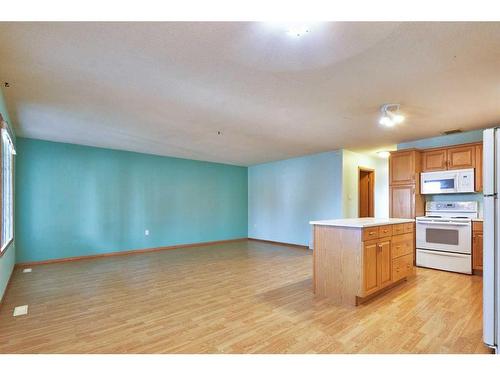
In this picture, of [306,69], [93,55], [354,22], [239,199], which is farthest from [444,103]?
[239,199]

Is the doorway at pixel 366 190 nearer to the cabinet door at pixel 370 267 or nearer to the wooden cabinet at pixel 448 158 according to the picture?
the wooden cabinet at pixel 448 158

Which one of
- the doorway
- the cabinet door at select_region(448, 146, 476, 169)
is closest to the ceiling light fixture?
the cabinet door at select_region(448, 146, 476, 169)

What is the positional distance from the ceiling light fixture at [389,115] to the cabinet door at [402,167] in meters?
1.80

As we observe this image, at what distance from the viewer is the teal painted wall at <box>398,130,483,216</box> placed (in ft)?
14.5

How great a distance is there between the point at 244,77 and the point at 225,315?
2310 mm

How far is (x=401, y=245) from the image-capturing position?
353 cm

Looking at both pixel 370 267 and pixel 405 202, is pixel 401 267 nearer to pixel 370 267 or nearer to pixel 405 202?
pixel 370 267

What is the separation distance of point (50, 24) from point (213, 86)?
1330mm

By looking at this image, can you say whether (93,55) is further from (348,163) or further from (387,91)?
(348,163)

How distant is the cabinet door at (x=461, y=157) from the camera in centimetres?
426

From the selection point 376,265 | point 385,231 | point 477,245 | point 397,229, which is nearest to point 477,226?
point 477,245

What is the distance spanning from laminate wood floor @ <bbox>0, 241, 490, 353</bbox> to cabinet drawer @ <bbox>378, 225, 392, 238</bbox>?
0.71m

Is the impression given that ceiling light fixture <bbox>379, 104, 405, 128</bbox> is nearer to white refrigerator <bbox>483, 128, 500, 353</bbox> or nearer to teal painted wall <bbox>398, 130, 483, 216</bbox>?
white refrigerator <bbox>483, 128, 500, 353</bbox>

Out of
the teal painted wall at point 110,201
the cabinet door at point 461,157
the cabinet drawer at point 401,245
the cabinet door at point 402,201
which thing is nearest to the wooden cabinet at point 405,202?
the cabinet door at point 402,201
